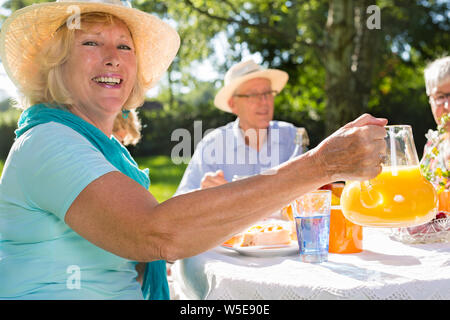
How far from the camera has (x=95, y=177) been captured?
4.16ft

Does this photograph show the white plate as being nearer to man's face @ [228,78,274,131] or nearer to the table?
the table

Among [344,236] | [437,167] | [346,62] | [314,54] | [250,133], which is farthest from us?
[314,54]

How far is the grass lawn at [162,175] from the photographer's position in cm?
888

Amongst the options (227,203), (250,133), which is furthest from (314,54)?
(227,203)

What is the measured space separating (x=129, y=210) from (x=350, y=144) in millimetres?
594

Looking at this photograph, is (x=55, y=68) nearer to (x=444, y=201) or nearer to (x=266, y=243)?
(x=266, y=243)

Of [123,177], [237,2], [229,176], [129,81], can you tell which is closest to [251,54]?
[237,2]

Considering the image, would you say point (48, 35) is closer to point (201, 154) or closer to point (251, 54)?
point (201, 154)

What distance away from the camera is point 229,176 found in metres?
3.61

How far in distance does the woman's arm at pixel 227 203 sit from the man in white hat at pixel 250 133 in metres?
2.35

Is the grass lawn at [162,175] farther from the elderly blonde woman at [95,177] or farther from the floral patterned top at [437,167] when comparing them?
the floral patterned top at [437,167]

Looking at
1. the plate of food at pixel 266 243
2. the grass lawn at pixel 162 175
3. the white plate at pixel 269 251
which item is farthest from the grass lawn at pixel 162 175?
the white plate at pixel 269 251

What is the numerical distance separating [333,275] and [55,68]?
131 centimetres
